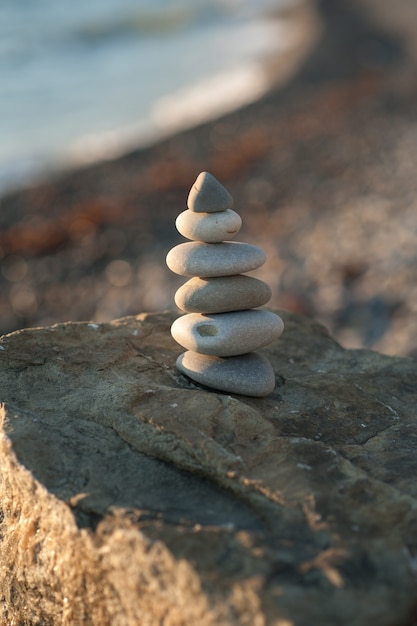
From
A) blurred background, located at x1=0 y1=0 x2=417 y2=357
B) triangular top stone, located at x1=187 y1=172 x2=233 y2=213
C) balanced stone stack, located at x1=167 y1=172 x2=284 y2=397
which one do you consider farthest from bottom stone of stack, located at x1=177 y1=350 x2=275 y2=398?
blurred background, located at x1=0 y1=0 x2=417 y2=357

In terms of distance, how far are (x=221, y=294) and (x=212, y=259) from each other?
6.8 inches

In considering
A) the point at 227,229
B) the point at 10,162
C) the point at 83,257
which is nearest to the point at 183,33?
the point at 10,162

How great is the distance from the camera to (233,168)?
40.9ft

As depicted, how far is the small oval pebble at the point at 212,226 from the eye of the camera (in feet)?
12.0

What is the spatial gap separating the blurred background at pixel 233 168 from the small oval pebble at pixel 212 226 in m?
3.60

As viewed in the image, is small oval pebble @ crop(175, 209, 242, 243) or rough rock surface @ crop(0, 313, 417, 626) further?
small oval pebble @ crop(175, 209, 242, 243)

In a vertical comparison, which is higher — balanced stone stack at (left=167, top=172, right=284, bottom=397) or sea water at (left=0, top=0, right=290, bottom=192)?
sea water at (left=0, top=0, right=290, bottom=192)

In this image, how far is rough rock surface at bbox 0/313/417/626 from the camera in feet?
7.64

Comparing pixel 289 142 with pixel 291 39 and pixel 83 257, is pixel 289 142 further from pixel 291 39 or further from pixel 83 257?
pixel 291 39

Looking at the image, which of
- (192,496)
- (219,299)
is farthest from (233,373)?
(192,496)

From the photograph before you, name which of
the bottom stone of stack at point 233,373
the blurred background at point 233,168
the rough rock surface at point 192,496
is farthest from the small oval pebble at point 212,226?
the blurred background at point 233,168

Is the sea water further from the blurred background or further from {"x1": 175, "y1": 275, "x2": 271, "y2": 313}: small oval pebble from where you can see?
{"x1": 175, "y1": 275, "x2": 271, "y2": 313}: small oval pebble

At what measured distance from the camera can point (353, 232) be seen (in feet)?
29.6

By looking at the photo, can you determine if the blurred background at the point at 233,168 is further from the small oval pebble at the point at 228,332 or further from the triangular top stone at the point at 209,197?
the triangular top stone at the point at 209,197
